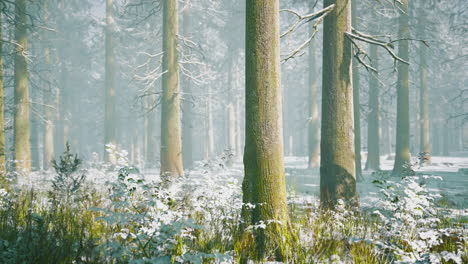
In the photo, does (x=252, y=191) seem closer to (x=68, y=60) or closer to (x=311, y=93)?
(x=311, y=93)

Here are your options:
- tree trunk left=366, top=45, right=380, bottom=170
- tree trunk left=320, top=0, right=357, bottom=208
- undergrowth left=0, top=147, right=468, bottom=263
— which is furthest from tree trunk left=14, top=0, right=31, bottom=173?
tree trunk left=366, top=45, right=380, bottom=170

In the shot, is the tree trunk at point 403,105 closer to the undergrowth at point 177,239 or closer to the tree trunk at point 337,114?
the tree trunk at point 337,114

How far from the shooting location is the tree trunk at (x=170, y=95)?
38.9ft

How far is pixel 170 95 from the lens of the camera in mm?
11969

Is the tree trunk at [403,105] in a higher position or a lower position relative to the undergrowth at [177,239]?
higher

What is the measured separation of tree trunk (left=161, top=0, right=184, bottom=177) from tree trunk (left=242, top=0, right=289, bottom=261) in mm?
7970

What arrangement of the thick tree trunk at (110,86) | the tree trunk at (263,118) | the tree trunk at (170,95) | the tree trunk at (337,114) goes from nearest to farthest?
the tree trunk at (263,118), the tree trunk at (337,114), the tree trunk at (170,95), the thick tree trunk at (110,86)

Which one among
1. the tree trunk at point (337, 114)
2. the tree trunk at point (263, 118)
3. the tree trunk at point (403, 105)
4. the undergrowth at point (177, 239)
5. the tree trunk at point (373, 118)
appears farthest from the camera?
the tree trunk at point (373, 118)

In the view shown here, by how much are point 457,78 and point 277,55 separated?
41625 mm

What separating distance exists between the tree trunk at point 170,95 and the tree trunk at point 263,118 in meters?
7.97

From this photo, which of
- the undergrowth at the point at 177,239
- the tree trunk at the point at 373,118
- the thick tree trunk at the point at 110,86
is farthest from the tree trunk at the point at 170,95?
the tree trunk at the point at 373,118

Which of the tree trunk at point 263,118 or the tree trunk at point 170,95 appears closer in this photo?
the tree trunk at point 263,118

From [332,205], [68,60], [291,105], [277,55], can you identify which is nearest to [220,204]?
[277,55]

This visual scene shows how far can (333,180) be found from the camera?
6.62 meters
